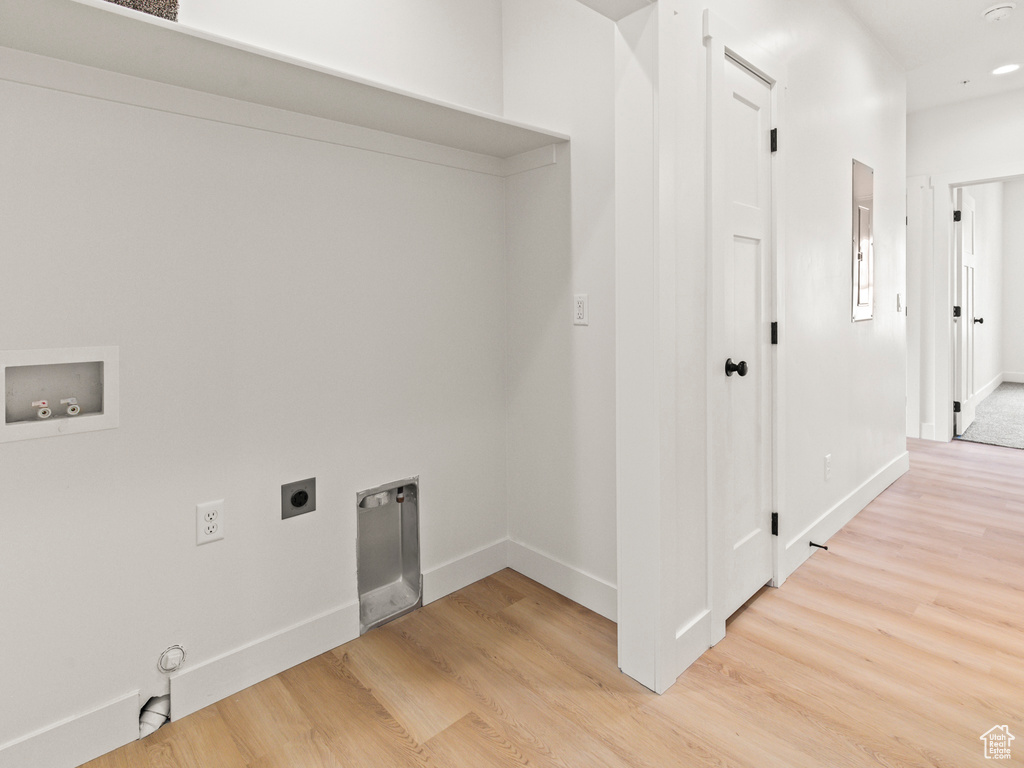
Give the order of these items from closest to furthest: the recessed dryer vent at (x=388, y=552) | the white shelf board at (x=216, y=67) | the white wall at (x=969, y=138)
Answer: the white shelf board at (x=216, y=67) < the recessed dryer vent at (x=388, y=552) < the white wall at (x=969, y=138)

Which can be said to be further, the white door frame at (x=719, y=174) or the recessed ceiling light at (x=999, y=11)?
the recessed ceiling light at (x=999, y=11)

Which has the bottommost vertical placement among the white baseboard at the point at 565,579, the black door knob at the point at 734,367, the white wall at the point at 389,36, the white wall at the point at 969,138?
the white baseboard at the point at 565,579

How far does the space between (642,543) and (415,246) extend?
4.46 feet

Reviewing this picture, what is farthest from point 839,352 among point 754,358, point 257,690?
point 257,690

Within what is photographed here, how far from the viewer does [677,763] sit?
1.50 m

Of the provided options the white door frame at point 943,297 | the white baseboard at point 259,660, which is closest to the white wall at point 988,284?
the white door frame at point 943,297

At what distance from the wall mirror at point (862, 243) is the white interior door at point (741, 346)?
3.57 feet

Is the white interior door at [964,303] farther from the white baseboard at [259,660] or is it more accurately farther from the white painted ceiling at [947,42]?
the white baseboard at [259,660]

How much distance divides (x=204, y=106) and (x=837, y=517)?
324 centimetres

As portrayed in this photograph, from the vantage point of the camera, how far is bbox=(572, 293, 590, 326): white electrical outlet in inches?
89.0

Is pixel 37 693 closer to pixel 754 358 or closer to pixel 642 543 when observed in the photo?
pixel 642 543

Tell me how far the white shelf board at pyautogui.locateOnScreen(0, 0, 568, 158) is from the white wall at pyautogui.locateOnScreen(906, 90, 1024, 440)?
4.15m

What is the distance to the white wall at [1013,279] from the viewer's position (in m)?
7.76

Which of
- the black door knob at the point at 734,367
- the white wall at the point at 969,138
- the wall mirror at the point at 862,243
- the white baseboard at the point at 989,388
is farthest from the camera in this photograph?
the white baseboard at the point at 989,388
